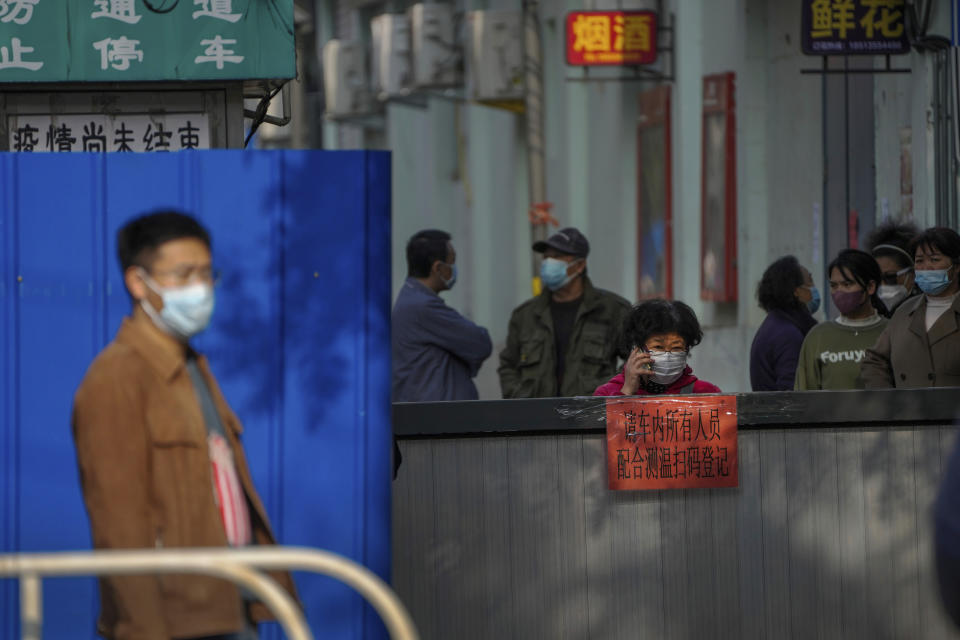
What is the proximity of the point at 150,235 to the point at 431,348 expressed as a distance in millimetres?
4604

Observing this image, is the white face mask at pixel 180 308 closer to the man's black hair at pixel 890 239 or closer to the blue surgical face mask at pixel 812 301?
the blue surgical face mask at pixel 812 301

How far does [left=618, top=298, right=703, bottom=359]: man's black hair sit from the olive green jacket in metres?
2.16

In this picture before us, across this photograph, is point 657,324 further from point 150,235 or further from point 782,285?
point 150,235

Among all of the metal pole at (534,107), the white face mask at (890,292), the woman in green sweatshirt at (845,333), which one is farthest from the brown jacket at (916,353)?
the metal pole at (534,107)

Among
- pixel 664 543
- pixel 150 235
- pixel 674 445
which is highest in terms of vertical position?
pixel 150 235

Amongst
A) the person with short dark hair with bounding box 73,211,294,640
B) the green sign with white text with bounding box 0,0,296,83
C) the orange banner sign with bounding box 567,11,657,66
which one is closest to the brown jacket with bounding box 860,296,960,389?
the green sign with white text with bounding box 0,0,296,83

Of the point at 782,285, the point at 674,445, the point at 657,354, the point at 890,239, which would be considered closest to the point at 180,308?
the point at 674,445

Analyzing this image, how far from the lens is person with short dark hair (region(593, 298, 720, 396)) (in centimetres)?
739

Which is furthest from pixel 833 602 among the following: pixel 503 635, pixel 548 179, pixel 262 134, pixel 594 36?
pixel 262 134

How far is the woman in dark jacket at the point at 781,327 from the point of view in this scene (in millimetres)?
9812

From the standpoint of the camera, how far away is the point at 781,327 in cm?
987

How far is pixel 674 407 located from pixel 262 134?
34.1 metres

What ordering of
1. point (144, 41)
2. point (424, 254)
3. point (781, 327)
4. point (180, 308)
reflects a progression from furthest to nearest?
point (781, 327) → point (424, 254) → point (144, 41) → point (180, 308)

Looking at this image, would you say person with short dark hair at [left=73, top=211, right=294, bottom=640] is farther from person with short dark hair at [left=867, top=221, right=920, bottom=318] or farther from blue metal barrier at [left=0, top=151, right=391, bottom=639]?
person with short dark hair at [left=867, top=221, right=920, bottom=318]
